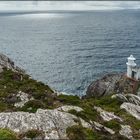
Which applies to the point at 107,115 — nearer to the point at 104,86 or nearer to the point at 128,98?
the point at 128,98

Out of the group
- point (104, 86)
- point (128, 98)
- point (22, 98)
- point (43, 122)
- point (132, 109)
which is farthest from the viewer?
point (104, 86)

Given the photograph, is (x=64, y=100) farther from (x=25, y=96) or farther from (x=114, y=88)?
(x=114, y=88)

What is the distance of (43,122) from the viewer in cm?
2277

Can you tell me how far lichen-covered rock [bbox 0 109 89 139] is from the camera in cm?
2162

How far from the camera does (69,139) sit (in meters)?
20.8

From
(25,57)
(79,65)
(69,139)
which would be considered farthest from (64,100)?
(25,57)

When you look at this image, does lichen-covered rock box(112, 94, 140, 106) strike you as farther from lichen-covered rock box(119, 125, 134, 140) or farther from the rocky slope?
lichen-covered rock box(119, 125, 134, 140)

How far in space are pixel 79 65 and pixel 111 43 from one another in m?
60.3

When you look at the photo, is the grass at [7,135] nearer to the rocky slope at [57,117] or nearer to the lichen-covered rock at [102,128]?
the rocky slope at [57,117]

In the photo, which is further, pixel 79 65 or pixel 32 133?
pixel 79 65

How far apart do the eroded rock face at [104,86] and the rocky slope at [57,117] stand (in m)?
29.5

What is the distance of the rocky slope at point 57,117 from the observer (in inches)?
847

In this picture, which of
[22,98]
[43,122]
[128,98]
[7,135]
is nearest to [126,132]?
[43,122]

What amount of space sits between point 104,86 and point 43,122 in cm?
4662
